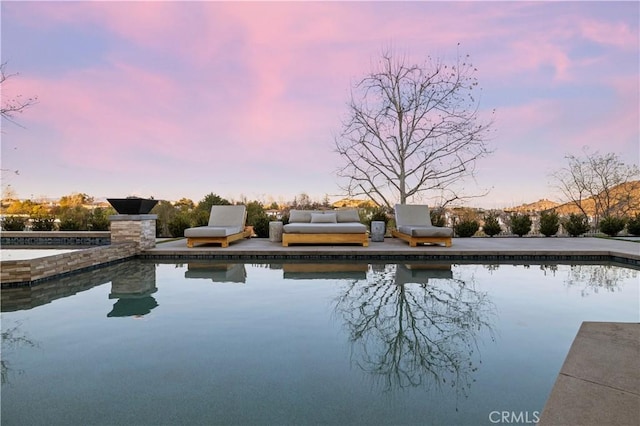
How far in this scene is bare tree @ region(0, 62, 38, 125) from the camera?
877 centimetres

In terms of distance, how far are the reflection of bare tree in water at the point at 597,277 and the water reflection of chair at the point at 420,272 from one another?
1766 millimetres

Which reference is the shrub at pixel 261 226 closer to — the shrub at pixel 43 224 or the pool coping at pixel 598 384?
the shrub at pixel 43 224

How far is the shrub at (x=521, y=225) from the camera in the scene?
10.9 meters

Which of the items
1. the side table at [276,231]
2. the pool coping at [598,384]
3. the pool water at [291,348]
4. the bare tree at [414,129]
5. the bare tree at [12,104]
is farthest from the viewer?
the bare tree at [414,129]

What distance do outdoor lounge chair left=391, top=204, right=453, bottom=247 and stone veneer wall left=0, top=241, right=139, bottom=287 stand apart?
6187 millimetres

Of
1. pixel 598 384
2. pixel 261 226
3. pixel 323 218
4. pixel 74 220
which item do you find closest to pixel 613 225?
pixel 323 218

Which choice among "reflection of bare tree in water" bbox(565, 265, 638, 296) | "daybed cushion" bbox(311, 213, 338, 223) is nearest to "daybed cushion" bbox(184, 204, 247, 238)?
"daybed cushion" bbox(311, 213, 338, 223)

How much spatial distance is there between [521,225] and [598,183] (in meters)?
6.28

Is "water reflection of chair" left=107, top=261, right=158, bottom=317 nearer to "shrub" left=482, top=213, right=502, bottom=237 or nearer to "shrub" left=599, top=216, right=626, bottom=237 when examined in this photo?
"shrub" left=482, top=213, right=502, bottom=237

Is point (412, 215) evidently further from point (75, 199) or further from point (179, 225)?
point (75, 199)

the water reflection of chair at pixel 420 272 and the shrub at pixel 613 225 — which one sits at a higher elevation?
the shrub at pixel 613 225

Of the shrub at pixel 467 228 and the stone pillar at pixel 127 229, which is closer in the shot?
the stone pillar at pixel 127 229

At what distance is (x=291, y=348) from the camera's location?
2.75 m

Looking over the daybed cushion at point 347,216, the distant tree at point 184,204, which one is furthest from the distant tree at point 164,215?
the daybed cushion at point 347,216
